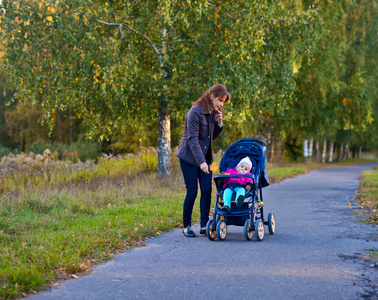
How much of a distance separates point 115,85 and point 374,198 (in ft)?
24.8

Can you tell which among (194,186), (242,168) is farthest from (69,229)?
(242,168)

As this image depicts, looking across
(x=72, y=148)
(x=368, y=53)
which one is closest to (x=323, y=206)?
(x=72, y=148)

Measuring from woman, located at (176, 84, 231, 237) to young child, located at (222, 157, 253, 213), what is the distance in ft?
1.12

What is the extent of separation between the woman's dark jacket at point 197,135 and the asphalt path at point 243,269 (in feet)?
4.11

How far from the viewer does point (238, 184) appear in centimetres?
730

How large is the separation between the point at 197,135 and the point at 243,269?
2.49m

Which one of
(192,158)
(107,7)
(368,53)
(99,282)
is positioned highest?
(368,53)

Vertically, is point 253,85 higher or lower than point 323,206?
higher

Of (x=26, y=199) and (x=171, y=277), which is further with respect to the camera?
(x=26, y=199)

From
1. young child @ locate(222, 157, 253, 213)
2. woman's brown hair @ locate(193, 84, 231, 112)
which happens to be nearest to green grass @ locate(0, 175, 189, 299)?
young child @ locate(222, 157, 253, 213)

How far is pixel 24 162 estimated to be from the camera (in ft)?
47.4

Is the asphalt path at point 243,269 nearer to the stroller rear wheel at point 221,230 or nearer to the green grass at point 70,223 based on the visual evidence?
the stroller rear wheel at point 221,230

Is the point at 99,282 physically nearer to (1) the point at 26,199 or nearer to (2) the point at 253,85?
(1) the point at 26,199

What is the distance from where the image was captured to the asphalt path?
4590mm
